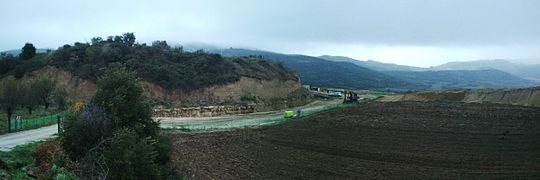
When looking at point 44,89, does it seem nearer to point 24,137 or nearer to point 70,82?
point 70,82

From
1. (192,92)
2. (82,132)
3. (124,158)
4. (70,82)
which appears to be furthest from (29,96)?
(124,158)

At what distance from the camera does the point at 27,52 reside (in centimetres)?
6425

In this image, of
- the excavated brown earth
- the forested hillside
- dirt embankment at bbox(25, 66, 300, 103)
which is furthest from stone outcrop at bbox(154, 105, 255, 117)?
the excavated brown earth

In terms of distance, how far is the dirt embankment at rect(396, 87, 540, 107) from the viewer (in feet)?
118

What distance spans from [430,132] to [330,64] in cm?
11817

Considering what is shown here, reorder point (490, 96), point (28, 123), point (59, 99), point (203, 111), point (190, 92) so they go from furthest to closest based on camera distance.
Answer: point (190, 92), point (203, 111), point (59, 99), point (490, 96), point (28, 123)

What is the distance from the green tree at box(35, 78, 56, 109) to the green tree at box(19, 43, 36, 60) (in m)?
20.2

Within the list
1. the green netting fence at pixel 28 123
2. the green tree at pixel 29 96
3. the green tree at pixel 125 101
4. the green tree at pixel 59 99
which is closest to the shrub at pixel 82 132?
the green tree at pixel 125 101

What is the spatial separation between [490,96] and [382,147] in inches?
722

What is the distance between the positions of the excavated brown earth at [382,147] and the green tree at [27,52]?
42.0 metres

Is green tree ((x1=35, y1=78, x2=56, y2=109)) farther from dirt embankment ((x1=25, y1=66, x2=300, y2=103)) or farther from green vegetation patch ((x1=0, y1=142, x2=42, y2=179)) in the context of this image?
green vegetation patch ((x1=0, y1=142, x2=42, y2=179))

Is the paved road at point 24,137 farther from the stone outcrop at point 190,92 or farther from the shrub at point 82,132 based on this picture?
the stone outcrop at point 190,92

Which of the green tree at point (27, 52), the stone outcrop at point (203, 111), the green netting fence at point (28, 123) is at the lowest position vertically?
the stone outcrop at point (203, 111)

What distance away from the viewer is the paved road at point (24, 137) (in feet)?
74.2
